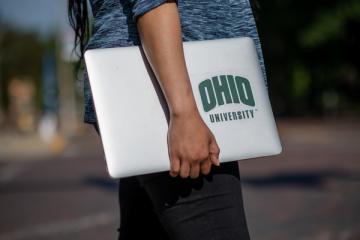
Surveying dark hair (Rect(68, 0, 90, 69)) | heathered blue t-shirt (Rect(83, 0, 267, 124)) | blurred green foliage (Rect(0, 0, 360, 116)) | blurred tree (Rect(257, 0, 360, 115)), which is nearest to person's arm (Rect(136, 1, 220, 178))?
heathered blue t-shirt (Rect(83, 0, 267, 124))

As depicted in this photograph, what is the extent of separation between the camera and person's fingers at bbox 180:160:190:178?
1.45m

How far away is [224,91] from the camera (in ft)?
5.18

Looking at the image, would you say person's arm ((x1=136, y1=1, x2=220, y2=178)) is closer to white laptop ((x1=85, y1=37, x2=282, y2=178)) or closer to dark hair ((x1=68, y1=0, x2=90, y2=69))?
white laptop ((x1=85, y1=37, x2=282, y2=178))

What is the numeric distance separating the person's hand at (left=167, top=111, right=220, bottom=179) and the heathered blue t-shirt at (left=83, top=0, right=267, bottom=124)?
0.78ft

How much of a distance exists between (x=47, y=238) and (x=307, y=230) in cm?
203

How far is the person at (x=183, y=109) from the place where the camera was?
1459 mm

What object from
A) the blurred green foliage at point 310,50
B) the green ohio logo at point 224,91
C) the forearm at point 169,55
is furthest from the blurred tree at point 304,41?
the forearm at point 169,55

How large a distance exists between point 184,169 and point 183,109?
4.8 inches

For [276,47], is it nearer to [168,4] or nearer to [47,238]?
[47,238]

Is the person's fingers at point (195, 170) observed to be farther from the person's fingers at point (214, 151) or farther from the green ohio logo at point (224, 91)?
the green ohio logo at point (224, 91)

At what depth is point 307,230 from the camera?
18.3ft

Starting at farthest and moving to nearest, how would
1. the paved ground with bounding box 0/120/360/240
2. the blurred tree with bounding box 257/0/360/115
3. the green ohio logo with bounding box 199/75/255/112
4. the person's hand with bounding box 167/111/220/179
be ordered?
1. the blurred tree with bounding box 257/0/360/115
2. the paved ground with bounding box 0/120/360/240
3. the green ohio logo with bounding box 199/75/255/112
4. the person's hand with bounding box 167/111/220/179

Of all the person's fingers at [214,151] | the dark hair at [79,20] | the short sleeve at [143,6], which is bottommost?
the person's fingers at [214,151]

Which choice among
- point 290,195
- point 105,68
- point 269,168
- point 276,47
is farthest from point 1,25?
point 105,68
